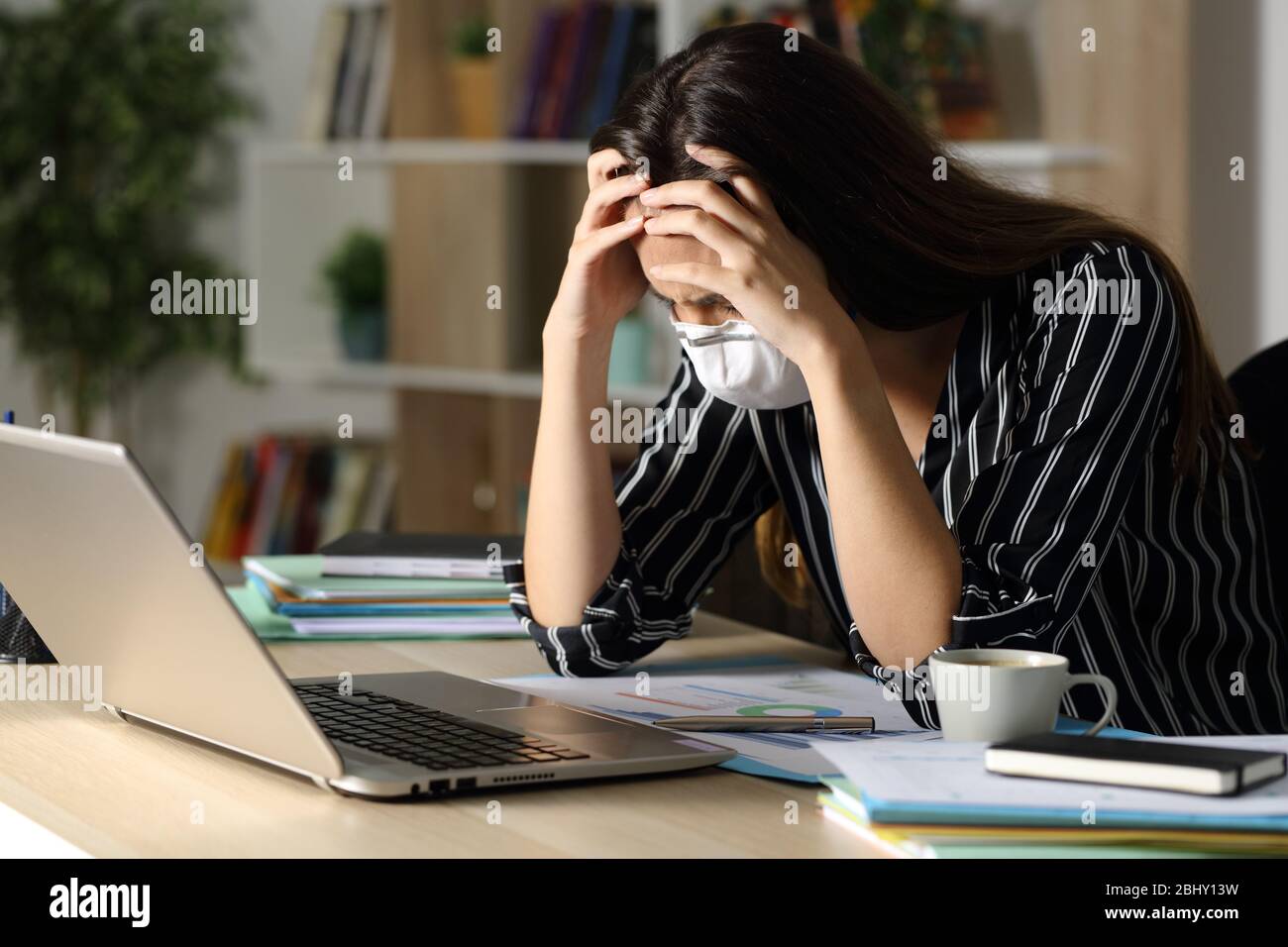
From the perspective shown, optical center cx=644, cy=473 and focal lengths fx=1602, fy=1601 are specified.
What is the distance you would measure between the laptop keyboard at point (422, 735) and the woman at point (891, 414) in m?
0.26

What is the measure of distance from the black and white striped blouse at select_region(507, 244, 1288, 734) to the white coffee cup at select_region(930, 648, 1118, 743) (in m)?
0.13

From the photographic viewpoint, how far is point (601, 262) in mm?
1311

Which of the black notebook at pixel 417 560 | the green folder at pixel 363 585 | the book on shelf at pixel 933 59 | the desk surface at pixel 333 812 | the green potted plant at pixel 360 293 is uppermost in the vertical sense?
the book on shelf at pixel 933 59

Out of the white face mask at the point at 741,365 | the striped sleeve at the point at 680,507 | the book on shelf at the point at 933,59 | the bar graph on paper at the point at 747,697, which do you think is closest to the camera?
the bar graph on paper at the point at 747,697

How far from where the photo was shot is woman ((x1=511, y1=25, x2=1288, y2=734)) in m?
1.11

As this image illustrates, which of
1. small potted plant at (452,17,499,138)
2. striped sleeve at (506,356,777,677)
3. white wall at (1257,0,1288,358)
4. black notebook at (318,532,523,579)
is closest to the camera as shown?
striped sleeve at (506,356,777,677)

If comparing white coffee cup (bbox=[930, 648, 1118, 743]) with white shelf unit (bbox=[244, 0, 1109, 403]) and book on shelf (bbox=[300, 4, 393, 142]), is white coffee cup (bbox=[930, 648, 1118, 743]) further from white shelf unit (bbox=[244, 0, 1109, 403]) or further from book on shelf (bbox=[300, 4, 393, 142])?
book on shelf (bbox=[300, 4, 393, 142])

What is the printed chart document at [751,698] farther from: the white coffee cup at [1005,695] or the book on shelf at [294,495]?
the book on shelf at [294,495]

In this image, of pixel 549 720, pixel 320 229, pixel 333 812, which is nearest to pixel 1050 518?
pixel 549 720

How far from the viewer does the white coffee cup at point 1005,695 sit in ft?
2.85

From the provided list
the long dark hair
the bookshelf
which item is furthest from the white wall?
the long dark hair

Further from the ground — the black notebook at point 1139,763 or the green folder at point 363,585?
the green folder at point 363,585

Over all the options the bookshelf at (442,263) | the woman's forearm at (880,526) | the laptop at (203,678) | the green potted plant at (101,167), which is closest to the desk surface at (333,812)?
the laptop at (203,678)

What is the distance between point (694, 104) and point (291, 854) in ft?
2.20
